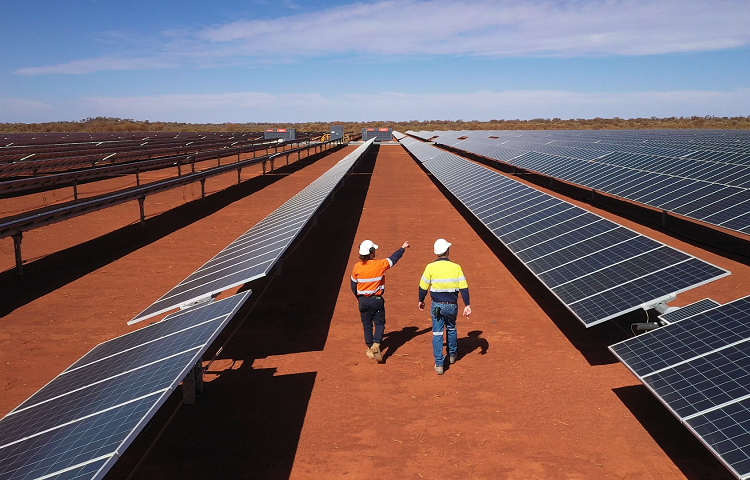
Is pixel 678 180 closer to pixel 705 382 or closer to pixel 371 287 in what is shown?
pixel 371 287

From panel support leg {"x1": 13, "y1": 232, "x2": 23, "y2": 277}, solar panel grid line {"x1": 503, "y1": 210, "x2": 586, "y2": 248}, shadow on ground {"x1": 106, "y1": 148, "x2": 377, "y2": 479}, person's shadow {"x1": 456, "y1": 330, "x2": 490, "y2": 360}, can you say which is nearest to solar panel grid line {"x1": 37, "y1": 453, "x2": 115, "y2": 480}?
shadow on ground {"x1": 106, "y1": 148, "x2": 377, "y2": 479}

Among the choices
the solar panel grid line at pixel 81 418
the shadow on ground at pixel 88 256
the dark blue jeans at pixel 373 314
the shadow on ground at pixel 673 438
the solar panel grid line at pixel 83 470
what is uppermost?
the solar panel grid line at pixel 83 470

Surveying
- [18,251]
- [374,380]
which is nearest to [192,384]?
[374,380]

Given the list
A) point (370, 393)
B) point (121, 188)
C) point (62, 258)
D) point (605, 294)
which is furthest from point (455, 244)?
point (121, 188)

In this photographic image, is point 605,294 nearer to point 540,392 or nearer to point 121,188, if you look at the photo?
point 540,392

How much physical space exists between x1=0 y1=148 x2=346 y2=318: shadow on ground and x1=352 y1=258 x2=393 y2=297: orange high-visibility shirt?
22.7ft

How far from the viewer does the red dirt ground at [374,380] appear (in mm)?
5961

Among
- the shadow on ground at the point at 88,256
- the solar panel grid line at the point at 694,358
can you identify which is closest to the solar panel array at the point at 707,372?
the solar panel grid line at the point at 694,358

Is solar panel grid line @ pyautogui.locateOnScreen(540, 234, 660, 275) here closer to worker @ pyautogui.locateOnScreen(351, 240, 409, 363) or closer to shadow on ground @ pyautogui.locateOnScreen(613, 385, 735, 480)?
shadow on ground @ pyautogui.locateOnScreen(613, 385, 735, 480)

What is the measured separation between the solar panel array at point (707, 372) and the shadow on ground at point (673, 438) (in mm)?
795

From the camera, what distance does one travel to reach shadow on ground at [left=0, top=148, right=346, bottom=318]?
11863 mm

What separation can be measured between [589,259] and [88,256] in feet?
39.8

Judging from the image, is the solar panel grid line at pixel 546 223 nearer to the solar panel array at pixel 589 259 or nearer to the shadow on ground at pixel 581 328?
the solar panel array at pixel 589 259

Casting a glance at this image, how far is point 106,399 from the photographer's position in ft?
16.1
